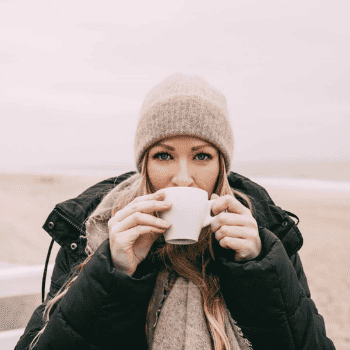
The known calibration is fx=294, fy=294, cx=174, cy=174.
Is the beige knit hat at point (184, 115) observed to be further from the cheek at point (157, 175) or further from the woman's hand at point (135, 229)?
the woman's hand at point (135, 229)

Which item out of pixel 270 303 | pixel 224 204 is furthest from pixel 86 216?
pixel 270 303

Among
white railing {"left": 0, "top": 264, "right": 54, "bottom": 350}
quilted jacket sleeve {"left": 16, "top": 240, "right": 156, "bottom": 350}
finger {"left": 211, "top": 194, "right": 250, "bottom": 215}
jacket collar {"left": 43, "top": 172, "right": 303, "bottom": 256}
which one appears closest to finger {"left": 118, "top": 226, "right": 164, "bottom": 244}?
quilted jacket sleeve {"left": 16, "top": 240, "right": 156, "bottom": 350}

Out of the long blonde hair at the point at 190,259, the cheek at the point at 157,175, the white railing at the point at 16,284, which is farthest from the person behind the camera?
the white railing at the point at 16,284

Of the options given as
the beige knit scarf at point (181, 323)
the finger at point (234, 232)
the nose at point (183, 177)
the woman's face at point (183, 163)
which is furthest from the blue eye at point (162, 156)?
the beige knit scarf at point (181, 323)

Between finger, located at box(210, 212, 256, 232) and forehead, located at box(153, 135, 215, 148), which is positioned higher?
forehead, located at box(153, 135, 215, 148)

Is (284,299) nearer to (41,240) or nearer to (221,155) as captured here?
(221,155)

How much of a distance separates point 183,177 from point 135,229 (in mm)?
339

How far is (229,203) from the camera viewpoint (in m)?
1.14

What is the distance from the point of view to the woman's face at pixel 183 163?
135 cm

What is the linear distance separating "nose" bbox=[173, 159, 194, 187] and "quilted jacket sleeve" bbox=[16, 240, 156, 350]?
0.41 m

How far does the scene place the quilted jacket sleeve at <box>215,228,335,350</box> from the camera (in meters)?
1.15

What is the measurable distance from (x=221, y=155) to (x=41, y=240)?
20.7ft

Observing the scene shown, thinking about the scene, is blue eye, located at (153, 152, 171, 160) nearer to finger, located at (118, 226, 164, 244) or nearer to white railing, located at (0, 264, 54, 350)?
finger, located at (118, 226, 164, 244)

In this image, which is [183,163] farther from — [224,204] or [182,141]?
[224,204]
